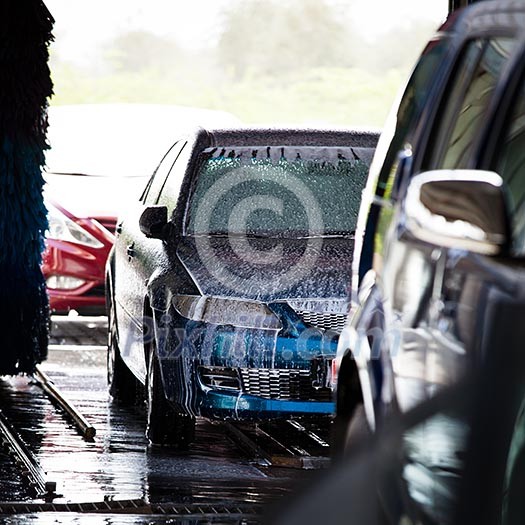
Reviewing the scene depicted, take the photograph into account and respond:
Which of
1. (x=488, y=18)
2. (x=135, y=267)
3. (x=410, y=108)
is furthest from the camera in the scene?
(x=135, y=267)

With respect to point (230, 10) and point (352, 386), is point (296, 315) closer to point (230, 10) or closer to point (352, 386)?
point (352, 386)

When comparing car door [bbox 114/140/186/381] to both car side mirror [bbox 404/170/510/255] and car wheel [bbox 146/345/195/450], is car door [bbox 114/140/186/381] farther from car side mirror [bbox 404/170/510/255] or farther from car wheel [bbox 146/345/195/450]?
car side mirror [bbox 404/170/510/255]

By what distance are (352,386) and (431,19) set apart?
157ft

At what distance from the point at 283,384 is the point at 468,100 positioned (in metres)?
3.73

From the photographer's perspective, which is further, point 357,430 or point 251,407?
point 251,407

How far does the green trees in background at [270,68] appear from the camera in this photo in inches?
1854

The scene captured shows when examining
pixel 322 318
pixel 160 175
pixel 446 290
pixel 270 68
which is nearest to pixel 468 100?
pixel 446 290

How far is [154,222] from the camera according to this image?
9.69m

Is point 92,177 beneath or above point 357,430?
above

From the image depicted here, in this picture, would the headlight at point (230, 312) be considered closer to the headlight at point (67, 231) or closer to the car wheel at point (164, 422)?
the car wheel at point (164, 422)

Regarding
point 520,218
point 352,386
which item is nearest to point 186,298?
point 352,386

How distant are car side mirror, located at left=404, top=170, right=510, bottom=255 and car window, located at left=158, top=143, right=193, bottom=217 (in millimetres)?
5329

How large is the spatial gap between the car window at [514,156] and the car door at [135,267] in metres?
4.80

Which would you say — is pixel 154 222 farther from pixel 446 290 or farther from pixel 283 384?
pixel 446 290
